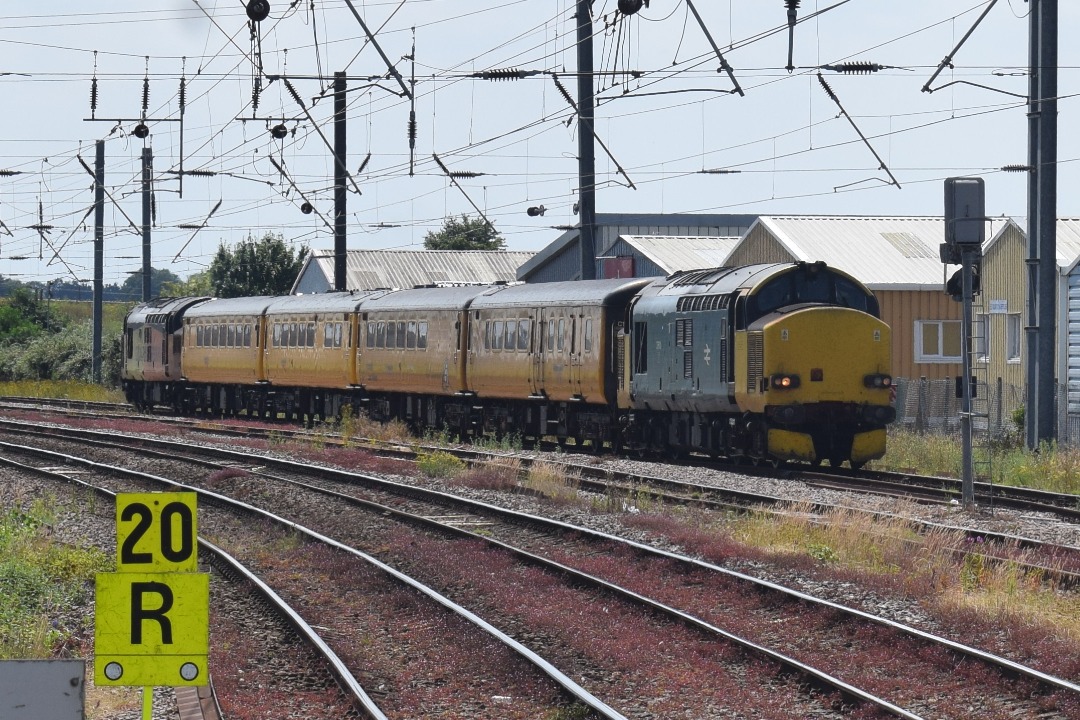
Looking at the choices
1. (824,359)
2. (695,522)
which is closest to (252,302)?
(824,359)

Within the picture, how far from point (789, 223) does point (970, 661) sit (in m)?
32.4

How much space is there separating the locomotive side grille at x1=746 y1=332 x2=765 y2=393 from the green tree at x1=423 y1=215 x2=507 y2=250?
270ft

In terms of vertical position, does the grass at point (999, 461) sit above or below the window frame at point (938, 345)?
below

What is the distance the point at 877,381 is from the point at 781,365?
70.7 inches

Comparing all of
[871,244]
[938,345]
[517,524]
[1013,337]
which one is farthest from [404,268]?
[517,524]

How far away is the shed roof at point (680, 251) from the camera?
164 feet

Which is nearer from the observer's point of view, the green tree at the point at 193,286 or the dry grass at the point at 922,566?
the dry grass at the point at 922,566

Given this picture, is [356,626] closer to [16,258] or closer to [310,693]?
[310,693]

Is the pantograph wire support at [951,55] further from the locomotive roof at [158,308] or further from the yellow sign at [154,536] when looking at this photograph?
the locomotive roof at [158,308]

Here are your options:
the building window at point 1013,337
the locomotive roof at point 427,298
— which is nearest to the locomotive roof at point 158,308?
the locomotive roof at point 427,298

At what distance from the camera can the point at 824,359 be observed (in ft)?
76.9

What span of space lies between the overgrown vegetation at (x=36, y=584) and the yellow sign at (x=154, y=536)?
9.04 feet

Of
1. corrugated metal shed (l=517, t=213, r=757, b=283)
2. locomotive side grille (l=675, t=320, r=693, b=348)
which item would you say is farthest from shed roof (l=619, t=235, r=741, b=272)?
locomotive side grille (l=675, t=320, r=693, b=348)

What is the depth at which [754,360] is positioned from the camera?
23109mm
